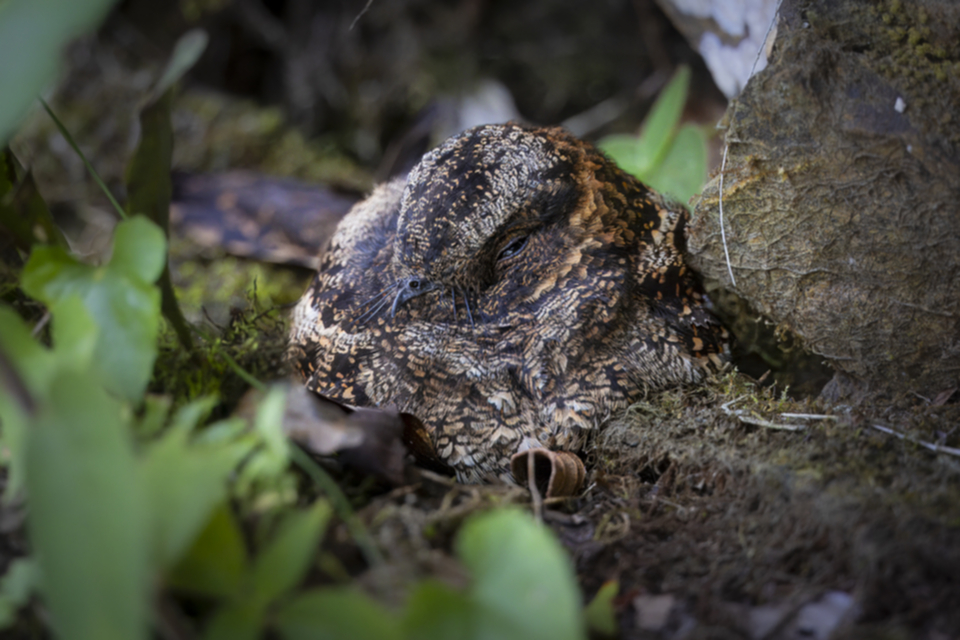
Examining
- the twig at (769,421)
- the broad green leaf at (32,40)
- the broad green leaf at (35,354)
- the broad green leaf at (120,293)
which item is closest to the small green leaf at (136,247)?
the broad green leaf at (120,293)

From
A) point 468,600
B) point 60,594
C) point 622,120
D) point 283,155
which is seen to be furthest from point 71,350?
point 622,120

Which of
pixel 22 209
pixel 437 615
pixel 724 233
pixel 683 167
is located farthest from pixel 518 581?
pixel 683 167

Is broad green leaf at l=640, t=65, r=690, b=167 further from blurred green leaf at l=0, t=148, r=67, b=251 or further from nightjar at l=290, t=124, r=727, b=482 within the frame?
blurred green leaf at l=0, t=148, r=67, b=251

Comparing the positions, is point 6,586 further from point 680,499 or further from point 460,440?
point 680,499

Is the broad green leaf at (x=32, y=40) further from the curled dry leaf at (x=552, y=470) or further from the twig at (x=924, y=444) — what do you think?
the twig at (x=924, y=444)

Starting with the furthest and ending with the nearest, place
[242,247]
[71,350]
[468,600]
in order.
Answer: [242,247] < [71,350] < [468,600]
